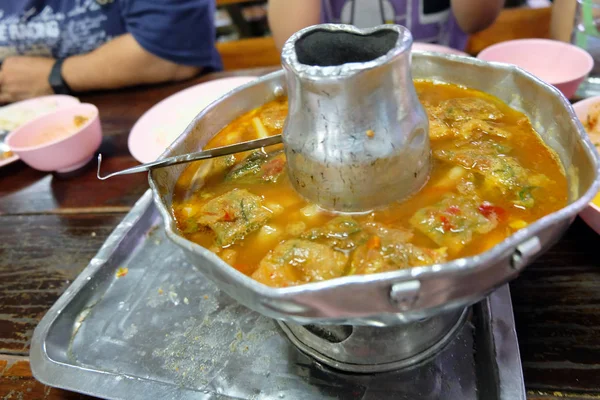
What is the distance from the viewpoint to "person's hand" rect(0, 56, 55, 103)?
349cm

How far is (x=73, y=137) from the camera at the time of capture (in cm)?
234

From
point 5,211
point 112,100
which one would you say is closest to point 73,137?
point 5,211

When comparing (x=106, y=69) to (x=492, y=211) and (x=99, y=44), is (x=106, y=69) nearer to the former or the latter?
(x=99, y=44)

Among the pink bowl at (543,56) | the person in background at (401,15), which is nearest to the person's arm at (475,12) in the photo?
the person in background at (401,15)

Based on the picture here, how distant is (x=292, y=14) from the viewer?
316cm

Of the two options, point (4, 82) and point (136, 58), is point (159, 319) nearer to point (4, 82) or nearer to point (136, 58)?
point (136, 58)

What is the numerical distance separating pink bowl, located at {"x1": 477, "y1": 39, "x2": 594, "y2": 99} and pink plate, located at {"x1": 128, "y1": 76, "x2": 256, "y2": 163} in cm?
148

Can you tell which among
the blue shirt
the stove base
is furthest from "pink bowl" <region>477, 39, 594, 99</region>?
the blue shirt

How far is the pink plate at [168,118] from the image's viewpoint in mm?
2385

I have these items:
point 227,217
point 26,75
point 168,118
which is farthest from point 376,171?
point 26,75

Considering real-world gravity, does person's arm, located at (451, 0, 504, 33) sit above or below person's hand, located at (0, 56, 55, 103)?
above

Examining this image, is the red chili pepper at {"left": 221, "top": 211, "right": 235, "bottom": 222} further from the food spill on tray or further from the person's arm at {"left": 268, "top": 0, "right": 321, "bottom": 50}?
the person's arm at {"left": 268, "top": 0, "right": 321, "bottom": 50}

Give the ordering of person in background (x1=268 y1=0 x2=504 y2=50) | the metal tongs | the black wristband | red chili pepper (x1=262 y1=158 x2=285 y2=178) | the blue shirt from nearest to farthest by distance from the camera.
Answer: the metal tongs
red chili pepper (x1=262 y1=158 x2=285 y2=178)
person in background (x1=268 y1=0 x2=504 y2=50)
the blue shirt
the black wristband

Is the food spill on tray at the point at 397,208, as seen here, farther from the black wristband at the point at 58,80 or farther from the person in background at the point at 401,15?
the black wristband at the point at 58,80
